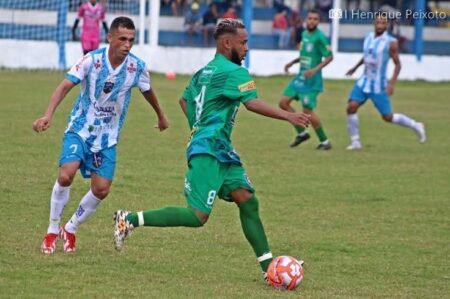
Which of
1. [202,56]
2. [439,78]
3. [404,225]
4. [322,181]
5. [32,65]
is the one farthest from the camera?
[439,78]

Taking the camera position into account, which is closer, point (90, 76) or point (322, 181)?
point (90, 76)

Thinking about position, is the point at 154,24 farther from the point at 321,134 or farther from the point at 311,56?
the point at 321,134

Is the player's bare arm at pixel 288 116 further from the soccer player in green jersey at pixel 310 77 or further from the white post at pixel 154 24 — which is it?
the white post at pixel 154 24

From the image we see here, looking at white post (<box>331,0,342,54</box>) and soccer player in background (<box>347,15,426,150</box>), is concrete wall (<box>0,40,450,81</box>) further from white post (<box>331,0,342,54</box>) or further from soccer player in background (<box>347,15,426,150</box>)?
soccer player in background (<box>347,15,426,150</box>)

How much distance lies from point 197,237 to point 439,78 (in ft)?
80.5

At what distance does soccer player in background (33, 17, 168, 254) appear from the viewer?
805 cm

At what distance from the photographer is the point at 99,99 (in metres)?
8.15

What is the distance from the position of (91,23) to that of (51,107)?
19.0 m

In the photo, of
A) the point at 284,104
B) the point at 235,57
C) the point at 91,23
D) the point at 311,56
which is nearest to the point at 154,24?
Answer: the point at 91,23

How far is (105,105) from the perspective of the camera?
322 inches

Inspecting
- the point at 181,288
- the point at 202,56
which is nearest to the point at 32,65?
the point at 202,56

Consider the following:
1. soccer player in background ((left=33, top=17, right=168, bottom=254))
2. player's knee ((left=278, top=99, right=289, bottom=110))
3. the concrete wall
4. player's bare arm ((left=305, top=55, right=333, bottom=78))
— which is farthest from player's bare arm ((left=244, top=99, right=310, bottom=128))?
the concrete wall

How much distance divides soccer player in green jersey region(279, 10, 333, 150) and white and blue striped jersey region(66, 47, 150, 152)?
334 inches

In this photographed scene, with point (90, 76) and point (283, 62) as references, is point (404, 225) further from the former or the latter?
point (283, 62)
